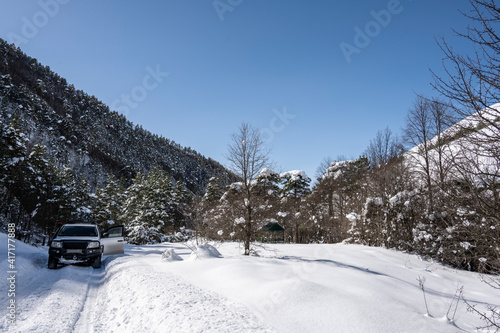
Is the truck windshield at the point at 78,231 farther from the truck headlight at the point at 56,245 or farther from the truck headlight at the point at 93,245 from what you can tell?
the truck headlight at the point at 56,245

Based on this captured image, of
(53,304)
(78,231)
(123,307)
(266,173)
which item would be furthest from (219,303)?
(266,173)

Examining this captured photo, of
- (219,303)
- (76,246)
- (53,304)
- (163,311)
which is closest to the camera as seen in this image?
(163,311)

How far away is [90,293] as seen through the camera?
6785mm

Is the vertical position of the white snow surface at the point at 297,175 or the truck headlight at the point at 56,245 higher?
the white snow surface at the point at 297,175

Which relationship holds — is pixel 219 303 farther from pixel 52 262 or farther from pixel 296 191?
pixel 296 191

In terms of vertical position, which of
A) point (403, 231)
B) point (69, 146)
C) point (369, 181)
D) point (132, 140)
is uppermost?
point (132, 140)

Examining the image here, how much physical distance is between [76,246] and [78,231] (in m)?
1.37

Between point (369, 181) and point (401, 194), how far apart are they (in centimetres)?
505

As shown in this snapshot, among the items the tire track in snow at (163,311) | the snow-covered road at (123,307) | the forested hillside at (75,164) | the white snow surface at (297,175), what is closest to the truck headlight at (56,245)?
the snow-covered road at (123,307)

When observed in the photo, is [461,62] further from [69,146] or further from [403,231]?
[69,146]

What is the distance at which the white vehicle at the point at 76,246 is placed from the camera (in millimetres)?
9391

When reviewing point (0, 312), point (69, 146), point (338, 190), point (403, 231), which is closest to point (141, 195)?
point (338, 190)

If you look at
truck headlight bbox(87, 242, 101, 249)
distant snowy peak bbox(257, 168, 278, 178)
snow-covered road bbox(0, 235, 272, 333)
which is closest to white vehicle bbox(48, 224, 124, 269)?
truck headlight bbox(87, 242, 101, 249)

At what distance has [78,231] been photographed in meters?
10.9
